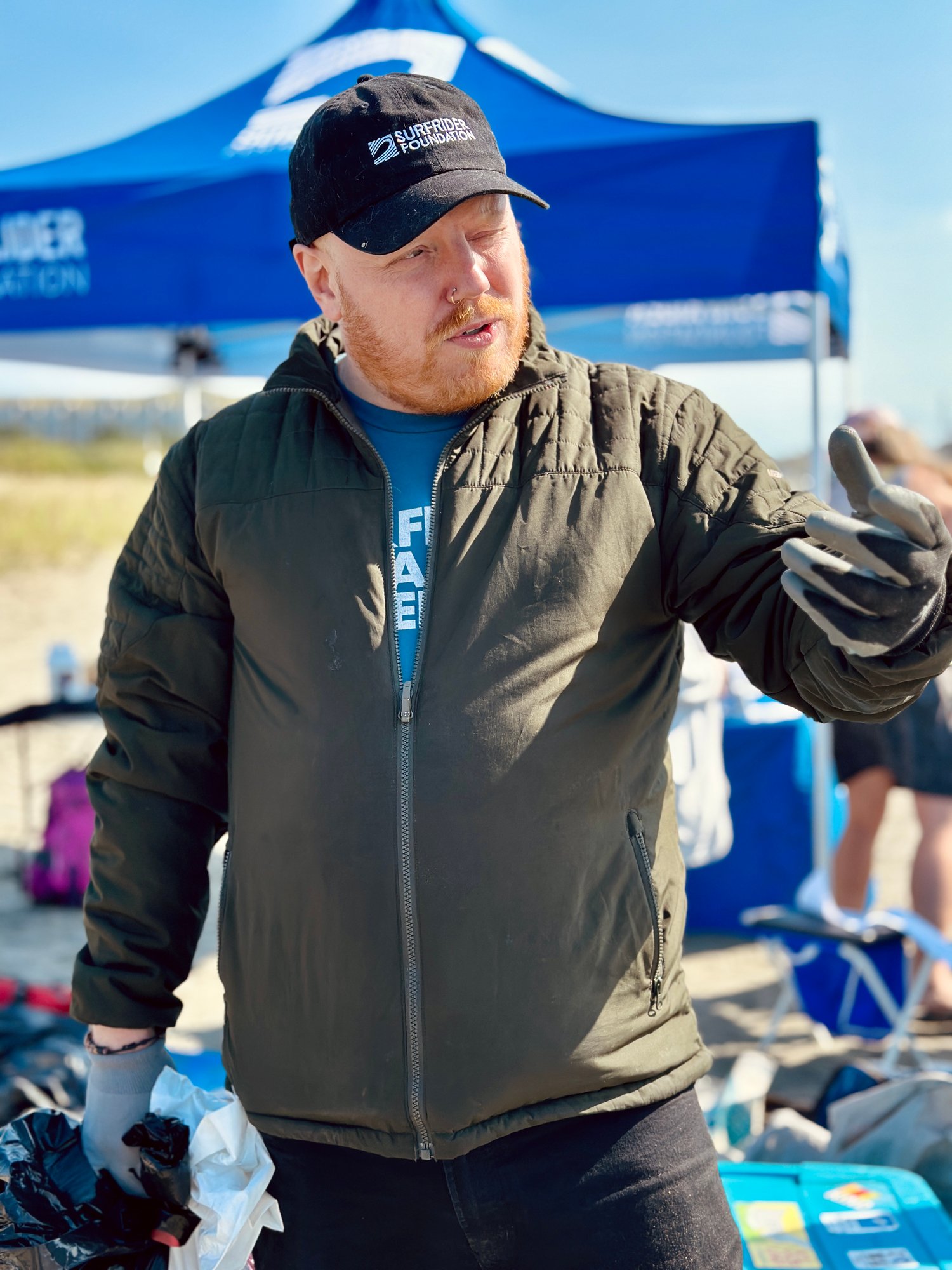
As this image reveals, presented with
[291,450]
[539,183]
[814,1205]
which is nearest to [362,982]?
[291,450]

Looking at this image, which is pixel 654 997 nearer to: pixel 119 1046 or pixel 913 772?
pixel 119 1046

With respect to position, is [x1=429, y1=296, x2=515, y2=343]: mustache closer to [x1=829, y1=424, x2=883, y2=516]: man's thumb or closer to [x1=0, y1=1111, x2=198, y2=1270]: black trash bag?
[x1=829, y1=424, x2=883, y2=516]: man's thumb

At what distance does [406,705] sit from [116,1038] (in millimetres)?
611

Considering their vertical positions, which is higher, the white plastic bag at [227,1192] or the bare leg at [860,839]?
the white plastic bag at [227,1192]

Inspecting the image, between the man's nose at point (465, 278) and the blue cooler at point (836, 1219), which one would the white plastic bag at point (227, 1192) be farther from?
the man's nose at point (465, 278)

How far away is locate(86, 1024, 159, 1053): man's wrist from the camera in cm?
144

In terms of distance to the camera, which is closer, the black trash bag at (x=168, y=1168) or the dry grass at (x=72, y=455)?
the black trash bag at (x=168, y=1168)

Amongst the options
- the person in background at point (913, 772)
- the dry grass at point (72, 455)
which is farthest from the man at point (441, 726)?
the dry grass at point (72, 455)

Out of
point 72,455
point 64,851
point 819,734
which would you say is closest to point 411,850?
point 819,734

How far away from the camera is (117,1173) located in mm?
1434

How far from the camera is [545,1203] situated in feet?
3.96

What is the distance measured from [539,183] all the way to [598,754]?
105 inches

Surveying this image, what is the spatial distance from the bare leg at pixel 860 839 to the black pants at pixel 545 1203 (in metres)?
2.72

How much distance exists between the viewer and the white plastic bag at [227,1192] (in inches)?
51.5
